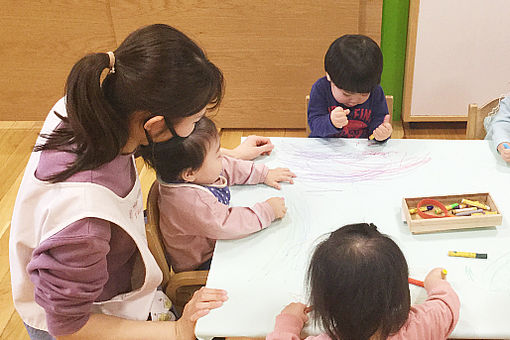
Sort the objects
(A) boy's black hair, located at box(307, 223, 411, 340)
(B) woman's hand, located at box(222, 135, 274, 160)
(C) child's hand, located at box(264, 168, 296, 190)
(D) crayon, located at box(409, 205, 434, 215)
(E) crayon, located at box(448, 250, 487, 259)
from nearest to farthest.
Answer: (A) boy's black hair, located at box(307, 223, 411, 340)
(E) crayon, located at box(448, 250, 487, 259)
(D) crayon, located at box(409, 205, 434, 215)
(C) child's hand, located at box(264, 168, 296, 190)
(B) woman's hand, located at box(222, 135, 274, 160)

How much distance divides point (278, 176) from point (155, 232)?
0.36m

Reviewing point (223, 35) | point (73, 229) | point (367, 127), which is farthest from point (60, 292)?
point (223, 35)

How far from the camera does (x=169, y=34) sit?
91 cm

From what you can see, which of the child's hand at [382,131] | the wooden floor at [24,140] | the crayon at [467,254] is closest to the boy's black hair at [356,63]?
the child's hand at [382,131]

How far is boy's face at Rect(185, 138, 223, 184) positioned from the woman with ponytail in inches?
9.0

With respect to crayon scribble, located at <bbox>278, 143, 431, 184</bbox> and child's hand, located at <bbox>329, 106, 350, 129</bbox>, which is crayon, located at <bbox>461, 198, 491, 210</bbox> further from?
child's hand, located at <bbox>329, 106, 350, 129</bbox>

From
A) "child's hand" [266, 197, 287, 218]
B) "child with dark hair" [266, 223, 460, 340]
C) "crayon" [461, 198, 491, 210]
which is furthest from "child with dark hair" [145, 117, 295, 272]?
"crayon" [461, 198, 491, 210]

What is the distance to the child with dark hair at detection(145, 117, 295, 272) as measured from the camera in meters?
1.20

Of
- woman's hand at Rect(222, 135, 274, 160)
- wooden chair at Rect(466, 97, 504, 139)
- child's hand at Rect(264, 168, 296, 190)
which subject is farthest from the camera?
wooden chair at Rect(466, 97, 504, 139)

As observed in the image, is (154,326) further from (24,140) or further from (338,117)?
(24,140)

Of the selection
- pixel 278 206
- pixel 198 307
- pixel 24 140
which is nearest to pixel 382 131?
pixel 278 206

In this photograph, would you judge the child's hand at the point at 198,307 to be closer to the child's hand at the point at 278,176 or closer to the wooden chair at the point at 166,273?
the wooden chair at the point at 166,273

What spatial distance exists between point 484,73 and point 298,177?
1596 millimetres

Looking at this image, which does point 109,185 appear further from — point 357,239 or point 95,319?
point 357,239
